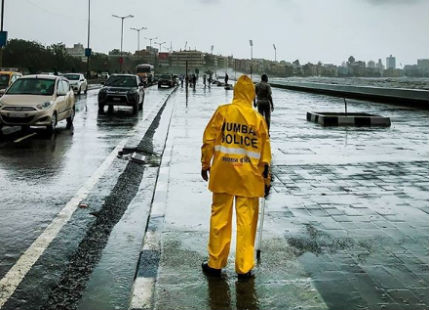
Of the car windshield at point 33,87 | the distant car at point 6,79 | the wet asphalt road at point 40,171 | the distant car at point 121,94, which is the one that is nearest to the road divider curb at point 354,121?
the wet asphalt road at point 40,171

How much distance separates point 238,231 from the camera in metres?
4.21

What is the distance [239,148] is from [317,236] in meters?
1.68

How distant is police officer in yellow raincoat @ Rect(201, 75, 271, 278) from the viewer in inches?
163

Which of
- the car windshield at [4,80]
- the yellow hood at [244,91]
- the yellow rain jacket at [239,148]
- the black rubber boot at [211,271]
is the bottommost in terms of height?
the black rubber boot at [211,271]

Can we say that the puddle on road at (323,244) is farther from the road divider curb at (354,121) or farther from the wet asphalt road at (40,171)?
the road divider curb at (354,121)

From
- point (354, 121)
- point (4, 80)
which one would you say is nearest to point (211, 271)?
point (354, 121)

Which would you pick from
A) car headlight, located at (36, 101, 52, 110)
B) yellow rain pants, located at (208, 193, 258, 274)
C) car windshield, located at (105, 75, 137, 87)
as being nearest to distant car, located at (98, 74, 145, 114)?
car windshield, located at (105, 75, 137, 87)

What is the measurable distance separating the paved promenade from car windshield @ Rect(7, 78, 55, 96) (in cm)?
622

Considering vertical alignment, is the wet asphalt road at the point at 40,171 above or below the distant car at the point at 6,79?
below

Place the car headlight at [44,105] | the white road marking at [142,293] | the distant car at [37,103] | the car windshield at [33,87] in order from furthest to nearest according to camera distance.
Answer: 1. the car windshield at [33,87]
2. the car headlight at [44,105]
3. the distant car at [37,103]
4. the white road marking at [142,293]

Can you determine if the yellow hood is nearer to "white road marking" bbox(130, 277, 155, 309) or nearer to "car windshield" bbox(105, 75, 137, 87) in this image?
"white road marking" bbox(130, 277, 155, 309)

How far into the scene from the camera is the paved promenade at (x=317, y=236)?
387cm

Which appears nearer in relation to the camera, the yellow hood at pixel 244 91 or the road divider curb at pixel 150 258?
the road divider curb at pixel 150 258

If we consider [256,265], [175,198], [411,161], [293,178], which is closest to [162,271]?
[256,265]
